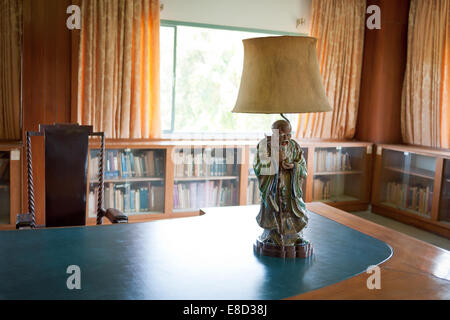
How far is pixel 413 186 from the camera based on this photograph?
4973 millimetres

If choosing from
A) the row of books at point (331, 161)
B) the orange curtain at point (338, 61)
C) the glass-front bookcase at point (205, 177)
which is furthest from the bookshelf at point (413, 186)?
the glass-front bookcase at point (205, 177)

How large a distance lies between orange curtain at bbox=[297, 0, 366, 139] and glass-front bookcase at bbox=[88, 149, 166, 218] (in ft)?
6.48

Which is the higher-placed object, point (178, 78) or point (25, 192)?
point (178, 78)

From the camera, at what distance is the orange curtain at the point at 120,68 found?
4.31 m

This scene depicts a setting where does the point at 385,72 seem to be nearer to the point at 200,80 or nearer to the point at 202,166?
the point at 200,80

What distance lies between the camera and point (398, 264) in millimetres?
1692

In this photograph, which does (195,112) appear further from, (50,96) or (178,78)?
(50,96)

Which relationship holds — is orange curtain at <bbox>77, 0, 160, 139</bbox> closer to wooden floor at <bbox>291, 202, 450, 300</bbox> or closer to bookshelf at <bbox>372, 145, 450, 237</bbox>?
bookshelf at <bbox>372, 145, 450, 237</bbox>

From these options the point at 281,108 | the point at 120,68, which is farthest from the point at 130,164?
the point at 281,108

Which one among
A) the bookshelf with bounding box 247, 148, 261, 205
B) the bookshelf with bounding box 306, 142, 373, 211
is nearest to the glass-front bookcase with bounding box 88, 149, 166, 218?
the bookshelf with bounding box 247, 148, 261, 205

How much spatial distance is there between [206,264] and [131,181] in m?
2.87
